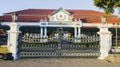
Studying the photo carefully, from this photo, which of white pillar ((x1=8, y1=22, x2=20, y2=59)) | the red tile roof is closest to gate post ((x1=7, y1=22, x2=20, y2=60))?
white pillar ((x1=8, y1=22, x2=20, y2=59))

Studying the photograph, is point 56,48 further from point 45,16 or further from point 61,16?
point 45,16

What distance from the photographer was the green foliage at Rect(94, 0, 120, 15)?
12.9m

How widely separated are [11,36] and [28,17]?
123ft

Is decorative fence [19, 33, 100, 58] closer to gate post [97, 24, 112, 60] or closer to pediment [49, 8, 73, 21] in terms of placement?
gate post [97, 24, 112, 60]

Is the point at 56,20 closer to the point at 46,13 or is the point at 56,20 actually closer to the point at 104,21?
the point at 46,13

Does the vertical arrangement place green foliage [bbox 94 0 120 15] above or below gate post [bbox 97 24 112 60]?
above

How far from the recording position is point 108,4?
13180 millimetres

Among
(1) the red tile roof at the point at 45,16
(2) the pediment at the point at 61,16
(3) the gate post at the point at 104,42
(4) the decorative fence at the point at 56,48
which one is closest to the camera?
(4) the decorative fence at the point at 56,48

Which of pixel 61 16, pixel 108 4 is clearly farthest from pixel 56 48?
pixel 61 16

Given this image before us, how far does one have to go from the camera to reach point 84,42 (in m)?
16.9

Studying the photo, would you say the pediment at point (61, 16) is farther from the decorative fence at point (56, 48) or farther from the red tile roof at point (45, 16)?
the decorative fence at point (56, 48)

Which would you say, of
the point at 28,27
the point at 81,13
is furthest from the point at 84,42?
the point at 81,13

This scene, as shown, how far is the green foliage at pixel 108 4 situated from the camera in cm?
1289

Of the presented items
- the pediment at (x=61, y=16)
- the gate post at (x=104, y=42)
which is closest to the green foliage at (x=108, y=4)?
the gate post at (x=104, y=42)
